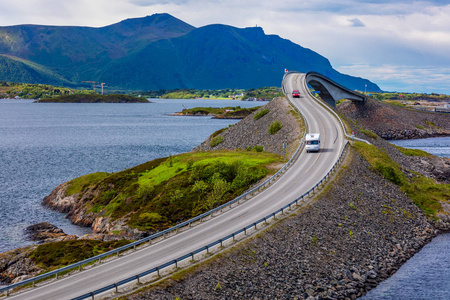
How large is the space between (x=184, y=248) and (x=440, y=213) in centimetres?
3633

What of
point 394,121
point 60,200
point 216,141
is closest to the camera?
point 60,200

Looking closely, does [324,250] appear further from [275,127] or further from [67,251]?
[275,127]

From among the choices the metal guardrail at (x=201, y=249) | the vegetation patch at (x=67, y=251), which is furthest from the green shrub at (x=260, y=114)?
the vegetation patch at (x=67, y=251)

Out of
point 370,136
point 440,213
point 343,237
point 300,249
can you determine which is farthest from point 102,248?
point 370,136

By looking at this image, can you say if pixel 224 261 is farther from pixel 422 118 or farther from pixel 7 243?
pixel 422 118

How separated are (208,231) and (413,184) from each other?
3779 centimetres

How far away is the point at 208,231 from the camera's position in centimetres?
4119

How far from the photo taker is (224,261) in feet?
115

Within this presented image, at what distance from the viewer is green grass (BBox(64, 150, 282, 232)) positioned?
176 ft

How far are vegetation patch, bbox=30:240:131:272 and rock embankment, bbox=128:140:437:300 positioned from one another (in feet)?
39.9

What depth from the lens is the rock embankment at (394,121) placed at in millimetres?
166875

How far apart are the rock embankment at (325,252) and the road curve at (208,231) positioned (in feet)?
9.75

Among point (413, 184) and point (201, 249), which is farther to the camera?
point (413, 184)

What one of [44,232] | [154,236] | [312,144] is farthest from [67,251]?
[312,144]
